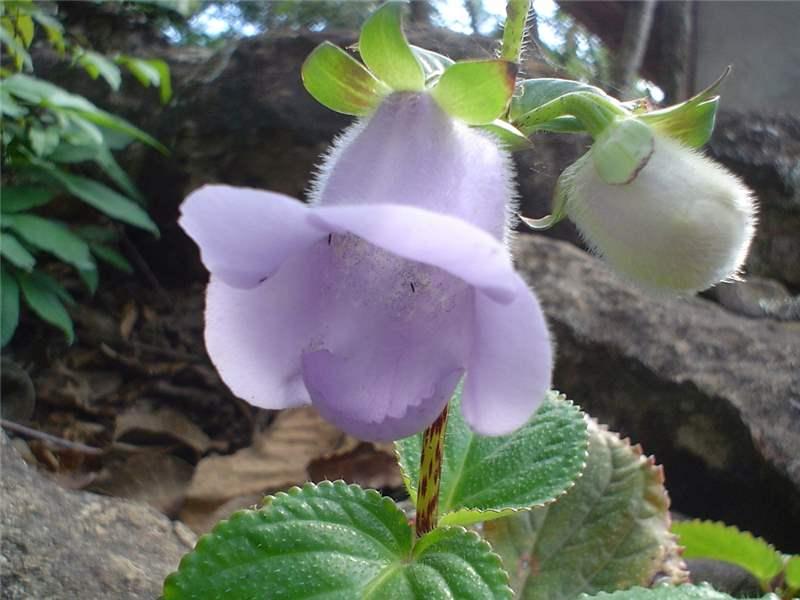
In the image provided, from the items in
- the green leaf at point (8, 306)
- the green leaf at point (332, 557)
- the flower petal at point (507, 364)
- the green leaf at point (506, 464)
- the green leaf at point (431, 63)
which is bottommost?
the green leaf at point (8, 306)

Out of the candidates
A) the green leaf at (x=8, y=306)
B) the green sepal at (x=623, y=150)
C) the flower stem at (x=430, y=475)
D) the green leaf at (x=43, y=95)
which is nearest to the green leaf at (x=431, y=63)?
the green sepal at (x=623, y=150)

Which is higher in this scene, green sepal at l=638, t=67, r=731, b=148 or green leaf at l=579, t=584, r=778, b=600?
green sepal at l=638, t=67, r=731, b=148

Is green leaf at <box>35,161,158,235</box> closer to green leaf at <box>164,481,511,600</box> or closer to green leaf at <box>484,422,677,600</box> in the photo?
green leaf at <box>484,422,677,600</box>

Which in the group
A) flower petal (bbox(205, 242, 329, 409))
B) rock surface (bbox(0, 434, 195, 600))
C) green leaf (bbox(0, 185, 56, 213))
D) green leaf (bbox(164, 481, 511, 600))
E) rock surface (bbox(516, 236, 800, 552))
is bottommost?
green leaf (bbox(0, 185, 56, 213))

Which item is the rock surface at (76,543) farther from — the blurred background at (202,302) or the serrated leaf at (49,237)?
the serrated leaf at (49,237)

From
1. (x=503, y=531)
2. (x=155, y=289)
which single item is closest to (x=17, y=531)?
(x=503, y=531)

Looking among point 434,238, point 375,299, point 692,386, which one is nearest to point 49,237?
point 692,386

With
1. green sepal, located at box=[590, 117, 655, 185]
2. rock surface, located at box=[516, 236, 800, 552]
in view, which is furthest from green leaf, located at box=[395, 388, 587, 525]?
rock surface, located at box=[516, 236, 800, 552]
